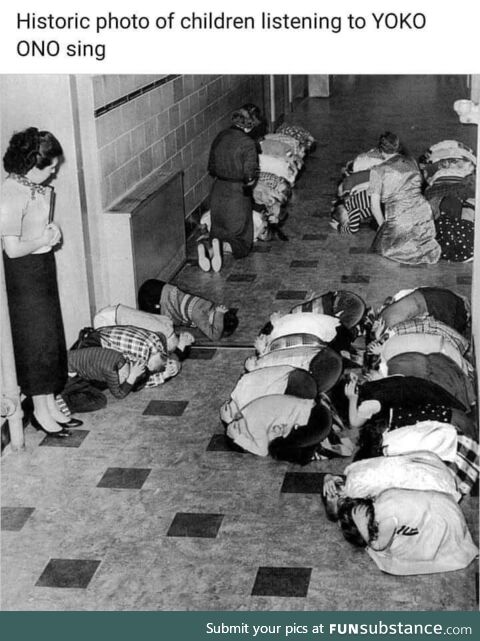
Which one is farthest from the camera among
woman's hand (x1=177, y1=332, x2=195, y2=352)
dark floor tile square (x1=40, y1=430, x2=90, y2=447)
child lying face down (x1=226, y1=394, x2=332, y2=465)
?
woman's hand (x1=177, y1=332, x2=195, y2=352)

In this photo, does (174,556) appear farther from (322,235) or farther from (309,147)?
(309,147)

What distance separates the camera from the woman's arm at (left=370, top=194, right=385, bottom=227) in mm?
8938

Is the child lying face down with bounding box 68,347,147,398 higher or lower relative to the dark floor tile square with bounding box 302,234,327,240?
higher

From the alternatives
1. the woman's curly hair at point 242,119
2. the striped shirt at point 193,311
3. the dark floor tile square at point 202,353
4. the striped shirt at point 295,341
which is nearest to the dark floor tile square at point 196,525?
the striped shirt at point 295,341

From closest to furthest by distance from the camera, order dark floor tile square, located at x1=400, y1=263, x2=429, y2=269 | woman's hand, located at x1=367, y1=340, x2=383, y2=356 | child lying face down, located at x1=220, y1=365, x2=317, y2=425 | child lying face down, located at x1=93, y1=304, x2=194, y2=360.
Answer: child lying face down, located at x1=220, y1=365, x2=317, y2=425 → woman's hand, located at x1=367, y1=340, x2=383, y2=356 → child lying face down, located at x1=93, y1=304, x2=194, y2=360 → dark floor tile square, located at x1=400, y1=263, x2=429, y2=269

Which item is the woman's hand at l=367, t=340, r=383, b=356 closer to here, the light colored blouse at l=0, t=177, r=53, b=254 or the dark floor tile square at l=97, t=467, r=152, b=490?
the dark floor tile square at l=97, t=467, r=152, b=490

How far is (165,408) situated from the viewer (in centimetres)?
614

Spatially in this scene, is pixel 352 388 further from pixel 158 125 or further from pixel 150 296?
pixel 158 125

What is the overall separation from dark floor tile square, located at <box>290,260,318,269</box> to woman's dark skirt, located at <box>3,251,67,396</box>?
11.5 feet

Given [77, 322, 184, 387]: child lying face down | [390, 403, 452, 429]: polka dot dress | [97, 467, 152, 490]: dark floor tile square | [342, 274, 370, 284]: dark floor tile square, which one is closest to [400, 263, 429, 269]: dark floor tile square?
[342, 274, 370, 284]: dark floor tile square

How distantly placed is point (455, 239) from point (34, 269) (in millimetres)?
4394

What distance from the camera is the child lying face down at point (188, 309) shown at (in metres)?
7.12

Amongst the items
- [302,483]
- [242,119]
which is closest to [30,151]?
Answer: [302,483]

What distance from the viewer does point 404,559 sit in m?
4.39
